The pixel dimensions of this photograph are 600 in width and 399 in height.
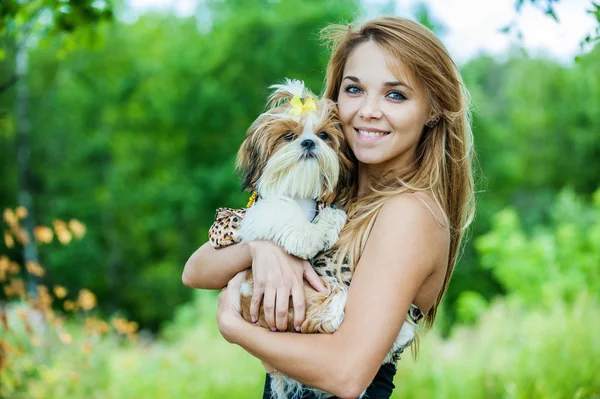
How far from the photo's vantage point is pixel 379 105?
2416mm

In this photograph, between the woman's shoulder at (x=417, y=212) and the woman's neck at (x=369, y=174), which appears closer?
the woman's shoulder at (x=417, y=212)

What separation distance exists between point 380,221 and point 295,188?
0.57m

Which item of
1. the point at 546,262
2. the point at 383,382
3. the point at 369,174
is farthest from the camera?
the point at 546,262

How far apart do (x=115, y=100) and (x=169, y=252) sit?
20.6 ft

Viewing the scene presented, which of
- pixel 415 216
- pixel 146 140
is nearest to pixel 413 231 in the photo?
pixel 415 216

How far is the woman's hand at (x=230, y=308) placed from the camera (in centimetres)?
228

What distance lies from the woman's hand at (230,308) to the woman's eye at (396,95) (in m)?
0.90

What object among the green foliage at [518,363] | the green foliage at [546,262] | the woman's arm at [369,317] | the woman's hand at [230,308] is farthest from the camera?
the green foliage at [546,262]

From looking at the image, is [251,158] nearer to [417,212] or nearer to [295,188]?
[295,188]

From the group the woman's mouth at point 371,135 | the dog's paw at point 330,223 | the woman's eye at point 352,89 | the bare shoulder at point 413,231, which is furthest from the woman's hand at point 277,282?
the woman's eye at point 352,89

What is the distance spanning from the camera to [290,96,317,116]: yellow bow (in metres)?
2.61

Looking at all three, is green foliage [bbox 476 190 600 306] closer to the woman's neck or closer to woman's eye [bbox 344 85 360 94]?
the woman's neck

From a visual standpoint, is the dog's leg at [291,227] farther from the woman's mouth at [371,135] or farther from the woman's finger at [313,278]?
the woman's mouth at [371,135]

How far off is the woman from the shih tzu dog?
7 centimetres
